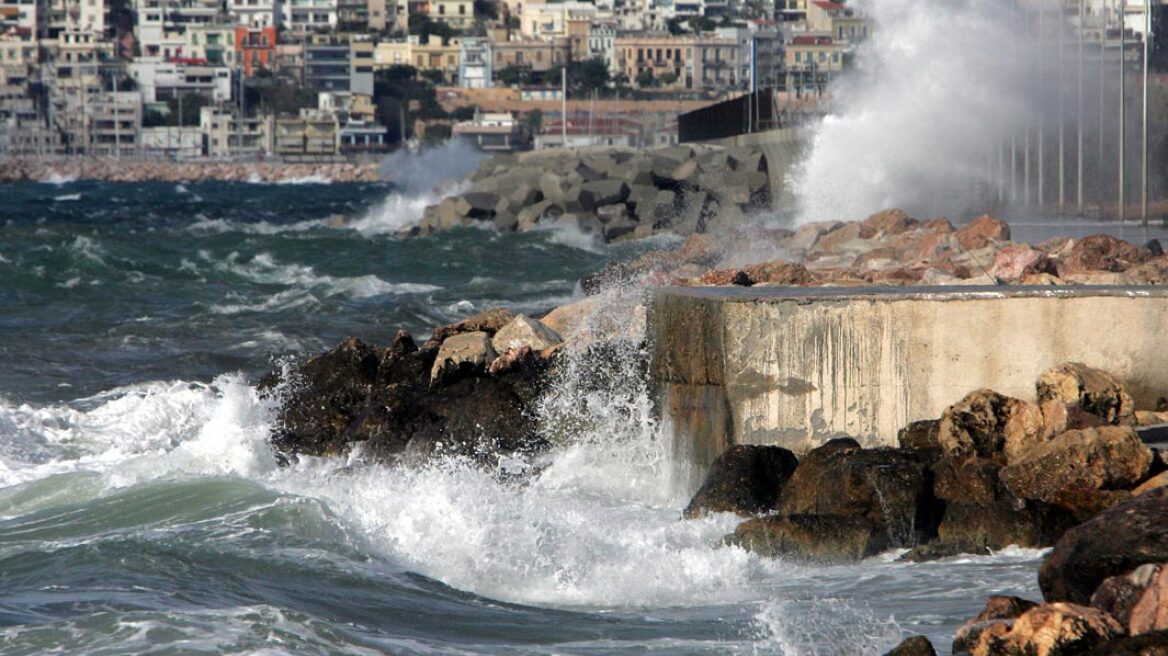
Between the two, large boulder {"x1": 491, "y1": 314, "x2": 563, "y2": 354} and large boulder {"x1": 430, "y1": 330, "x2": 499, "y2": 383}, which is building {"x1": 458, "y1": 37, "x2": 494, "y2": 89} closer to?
large boulder {"x1": 491, "y1": 314, "x2": 563, "y2": 354}

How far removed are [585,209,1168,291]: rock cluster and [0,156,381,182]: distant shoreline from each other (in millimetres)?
90150

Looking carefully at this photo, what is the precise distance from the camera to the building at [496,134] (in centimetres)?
11762

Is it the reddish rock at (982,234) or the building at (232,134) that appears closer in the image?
the reddish rock at (982,234)

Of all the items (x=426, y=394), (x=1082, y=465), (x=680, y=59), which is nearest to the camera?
(x=1082, y=465)

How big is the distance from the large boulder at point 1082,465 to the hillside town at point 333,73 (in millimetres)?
103037

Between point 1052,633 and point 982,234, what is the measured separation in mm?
11900

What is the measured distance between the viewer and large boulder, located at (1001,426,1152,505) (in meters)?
8.02

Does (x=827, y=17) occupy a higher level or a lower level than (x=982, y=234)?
higher

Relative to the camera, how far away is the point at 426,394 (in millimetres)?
11688

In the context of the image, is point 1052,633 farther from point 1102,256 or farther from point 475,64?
point 475,64

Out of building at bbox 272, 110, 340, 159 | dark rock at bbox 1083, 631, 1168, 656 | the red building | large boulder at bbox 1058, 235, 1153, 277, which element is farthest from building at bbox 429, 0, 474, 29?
dark rock at bbox 1083, 631, 1168, 656

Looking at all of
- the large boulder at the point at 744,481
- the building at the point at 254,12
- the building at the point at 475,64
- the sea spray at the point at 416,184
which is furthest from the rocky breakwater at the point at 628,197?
the building at the point at 254,12

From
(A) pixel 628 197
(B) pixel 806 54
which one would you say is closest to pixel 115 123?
(B) pixel 806 54

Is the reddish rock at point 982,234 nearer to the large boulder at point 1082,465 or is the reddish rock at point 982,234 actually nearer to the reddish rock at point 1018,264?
the reddish rock at point 1018,264
